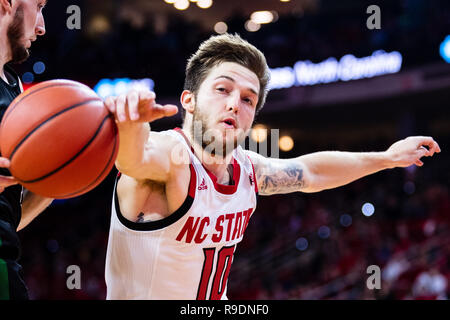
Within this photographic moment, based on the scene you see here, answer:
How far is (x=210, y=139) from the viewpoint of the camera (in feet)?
9.18

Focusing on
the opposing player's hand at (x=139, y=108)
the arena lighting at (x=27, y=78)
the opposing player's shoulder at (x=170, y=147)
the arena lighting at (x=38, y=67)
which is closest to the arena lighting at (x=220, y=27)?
the arena lighting at (x=38, y=67)

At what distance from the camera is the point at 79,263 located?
40.7ft

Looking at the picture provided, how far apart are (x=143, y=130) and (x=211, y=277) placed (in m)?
1.04

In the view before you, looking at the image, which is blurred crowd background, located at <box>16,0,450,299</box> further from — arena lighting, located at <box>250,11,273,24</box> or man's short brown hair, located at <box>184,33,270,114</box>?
man's short brown hair, located at <box>184,33,270,114</box>

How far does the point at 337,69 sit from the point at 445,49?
2.45 m

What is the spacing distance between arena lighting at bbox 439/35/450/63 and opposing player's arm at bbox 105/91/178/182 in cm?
1032

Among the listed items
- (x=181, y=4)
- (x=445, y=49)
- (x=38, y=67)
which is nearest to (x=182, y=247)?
(x=445, y=49)

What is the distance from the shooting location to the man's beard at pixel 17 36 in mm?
2375

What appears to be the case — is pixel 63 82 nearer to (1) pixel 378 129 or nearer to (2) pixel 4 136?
(2) pixel 4 136

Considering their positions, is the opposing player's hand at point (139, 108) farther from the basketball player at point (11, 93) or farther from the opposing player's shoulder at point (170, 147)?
the basketball player at point (11, 93)

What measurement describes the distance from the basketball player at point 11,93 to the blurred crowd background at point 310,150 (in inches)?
267

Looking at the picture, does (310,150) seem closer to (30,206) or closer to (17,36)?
(30,206)

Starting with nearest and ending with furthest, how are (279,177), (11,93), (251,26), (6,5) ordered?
(6,5) → (11,93) → (279,177) → (251,26)

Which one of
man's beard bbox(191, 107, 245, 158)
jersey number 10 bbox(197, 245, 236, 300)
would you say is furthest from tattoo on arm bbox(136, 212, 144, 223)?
man's beard bbox(191, 107, 245, 158)
